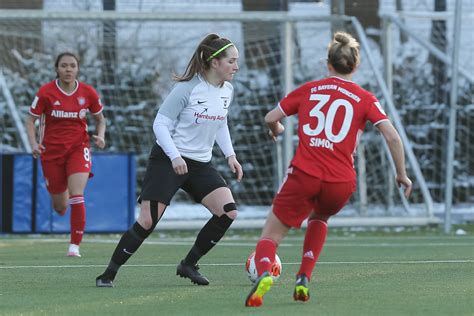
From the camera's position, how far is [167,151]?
7.17m

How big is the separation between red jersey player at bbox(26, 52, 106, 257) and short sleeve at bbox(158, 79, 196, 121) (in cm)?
318

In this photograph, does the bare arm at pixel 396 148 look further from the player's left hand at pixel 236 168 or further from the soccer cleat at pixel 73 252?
the soccer cleat at pixel 73 252

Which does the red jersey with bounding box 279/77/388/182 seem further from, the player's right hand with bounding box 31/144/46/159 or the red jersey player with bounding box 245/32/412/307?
the player's right hand with bounding box 31/144/46/159

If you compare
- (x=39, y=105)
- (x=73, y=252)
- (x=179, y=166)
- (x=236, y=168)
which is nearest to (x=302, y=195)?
(x=179, y=166)

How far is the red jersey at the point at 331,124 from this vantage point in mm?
6324

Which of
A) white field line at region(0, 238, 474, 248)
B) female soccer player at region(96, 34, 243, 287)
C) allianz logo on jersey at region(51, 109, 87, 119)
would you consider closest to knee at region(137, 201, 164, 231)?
female soccer player at region(96, 34, 243, 287)

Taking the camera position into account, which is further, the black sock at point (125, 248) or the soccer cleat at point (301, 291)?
the black sock at point (125, 248)

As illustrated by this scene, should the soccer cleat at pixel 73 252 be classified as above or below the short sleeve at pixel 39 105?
below

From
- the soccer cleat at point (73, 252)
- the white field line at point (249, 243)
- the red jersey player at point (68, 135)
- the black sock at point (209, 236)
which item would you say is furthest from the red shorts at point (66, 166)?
the black sock at point (209, 236)

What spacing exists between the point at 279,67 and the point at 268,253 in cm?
1048

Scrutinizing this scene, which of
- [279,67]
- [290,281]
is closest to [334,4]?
[279,67]

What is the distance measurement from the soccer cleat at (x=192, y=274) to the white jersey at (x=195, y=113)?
2.22 ft

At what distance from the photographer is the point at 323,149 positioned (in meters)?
6.33

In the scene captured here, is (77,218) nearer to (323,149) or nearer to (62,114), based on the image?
(62,114)
